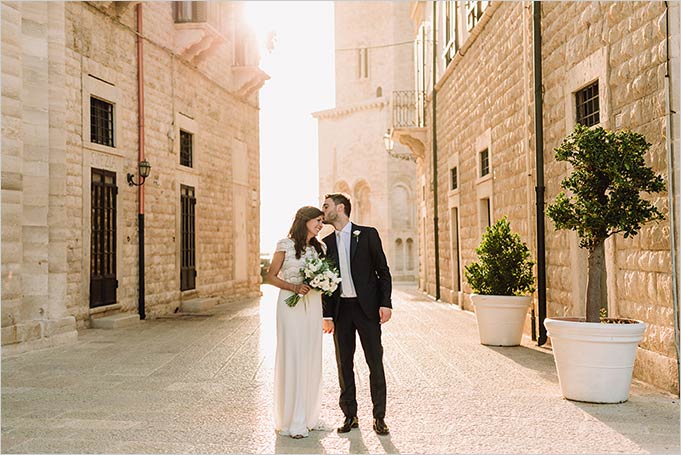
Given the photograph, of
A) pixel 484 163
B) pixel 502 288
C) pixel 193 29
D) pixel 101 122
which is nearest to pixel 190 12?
pixel 193 29

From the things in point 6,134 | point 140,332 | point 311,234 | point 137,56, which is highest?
point 137,56

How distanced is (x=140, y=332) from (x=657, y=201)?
26.9 ft

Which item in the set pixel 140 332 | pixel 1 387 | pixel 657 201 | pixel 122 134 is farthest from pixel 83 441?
pixel 122 134

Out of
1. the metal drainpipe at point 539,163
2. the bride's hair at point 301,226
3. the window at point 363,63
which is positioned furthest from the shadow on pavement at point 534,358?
the window at point 363,63

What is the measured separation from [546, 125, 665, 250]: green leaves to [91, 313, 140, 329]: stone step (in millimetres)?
8246

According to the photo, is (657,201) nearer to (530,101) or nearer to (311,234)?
(311,234)

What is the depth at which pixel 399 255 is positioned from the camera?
40062 mm

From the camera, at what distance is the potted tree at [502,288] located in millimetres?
9086

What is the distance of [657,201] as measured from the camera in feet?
20.3

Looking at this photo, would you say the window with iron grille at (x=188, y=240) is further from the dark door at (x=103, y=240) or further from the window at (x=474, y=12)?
the window at (x=474, y=12)

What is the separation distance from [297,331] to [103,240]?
8.18 m

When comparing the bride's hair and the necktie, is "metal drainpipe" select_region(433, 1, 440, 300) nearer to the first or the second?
the necktie

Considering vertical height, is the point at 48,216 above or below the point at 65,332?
above

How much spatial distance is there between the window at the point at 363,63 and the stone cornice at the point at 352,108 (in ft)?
6.83
